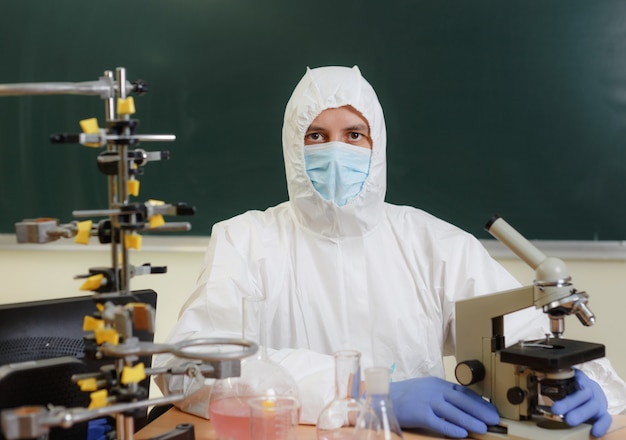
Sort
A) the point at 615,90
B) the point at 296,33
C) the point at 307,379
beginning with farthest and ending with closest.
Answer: the point at 296,33
the point at 615,90
the point at 307,379

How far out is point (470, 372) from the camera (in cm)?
152

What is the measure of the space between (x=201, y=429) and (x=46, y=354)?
39 cm

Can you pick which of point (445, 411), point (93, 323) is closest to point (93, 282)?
point (93, 323)

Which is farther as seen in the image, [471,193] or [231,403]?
[471,193]

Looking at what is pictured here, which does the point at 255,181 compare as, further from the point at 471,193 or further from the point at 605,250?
the point at 605,250

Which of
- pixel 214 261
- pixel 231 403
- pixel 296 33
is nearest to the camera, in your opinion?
pixel 231 403

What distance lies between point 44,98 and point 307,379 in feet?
6.26

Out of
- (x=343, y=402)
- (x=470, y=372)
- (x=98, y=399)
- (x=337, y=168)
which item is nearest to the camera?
(x=98, y=399)

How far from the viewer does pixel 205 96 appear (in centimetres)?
289

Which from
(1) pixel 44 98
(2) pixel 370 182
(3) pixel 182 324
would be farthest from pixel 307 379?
(1) pixel 44 98

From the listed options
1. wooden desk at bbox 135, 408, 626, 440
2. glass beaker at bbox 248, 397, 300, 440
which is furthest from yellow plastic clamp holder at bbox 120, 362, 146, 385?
wooden desk at bbox 135, 408, 626, 440

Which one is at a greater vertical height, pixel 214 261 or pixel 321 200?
pixel 321 200

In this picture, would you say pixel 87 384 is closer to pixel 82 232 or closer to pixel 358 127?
pixel 82 232

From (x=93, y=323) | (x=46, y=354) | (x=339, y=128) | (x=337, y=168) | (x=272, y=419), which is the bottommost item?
(x=272, y=419)
